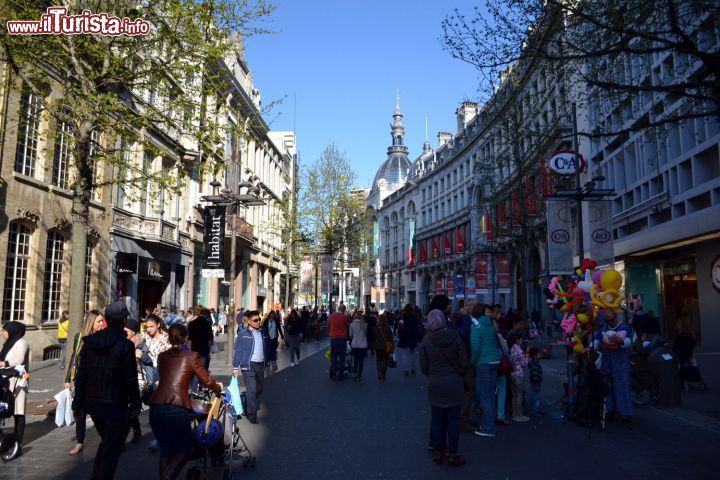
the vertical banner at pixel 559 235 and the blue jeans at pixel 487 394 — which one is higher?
the vertical banner at pixel 559 235

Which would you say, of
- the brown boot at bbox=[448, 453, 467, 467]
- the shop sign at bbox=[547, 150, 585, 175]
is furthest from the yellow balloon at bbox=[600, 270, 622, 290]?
the shop sign at bbox=[547, 150, 585, 175]

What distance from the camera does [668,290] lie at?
24141 millimetres

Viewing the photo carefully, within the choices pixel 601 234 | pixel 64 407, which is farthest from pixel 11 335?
pixel 601 234

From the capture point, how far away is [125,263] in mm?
23109

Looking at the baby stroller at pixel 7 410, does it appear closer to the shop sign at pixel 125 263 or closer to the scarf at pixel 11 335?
the scarf at pixel 11 335

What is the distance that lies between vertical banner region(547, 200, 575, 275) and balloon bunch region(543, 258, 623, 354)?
577 centimetres

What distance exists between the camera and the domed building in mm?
106662

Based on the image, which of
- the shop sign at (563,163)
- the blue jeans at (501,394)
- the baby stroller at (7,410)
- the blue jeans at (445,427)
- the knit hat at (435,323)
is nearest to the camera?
the blue jeans at (445,427)

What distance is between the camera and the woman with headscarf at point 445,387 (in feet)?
22.3

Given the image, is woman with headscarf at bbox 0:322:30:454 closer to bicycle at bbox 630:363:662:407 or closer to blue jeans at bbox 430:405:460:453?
blue jeans at bbox 430:405:460:453

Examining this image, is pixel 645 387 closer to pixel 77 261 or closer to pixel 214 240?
pixel 77 261

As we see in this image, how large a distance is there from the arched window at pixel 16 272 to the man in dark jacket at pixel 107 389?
13732 mm

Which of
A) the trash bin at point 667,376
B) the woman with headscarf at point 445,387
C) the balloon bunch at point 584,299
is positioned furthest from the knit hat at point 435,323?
the trash bin at point 667,376

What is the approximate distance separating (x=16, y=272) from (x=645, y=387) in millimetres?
16879
